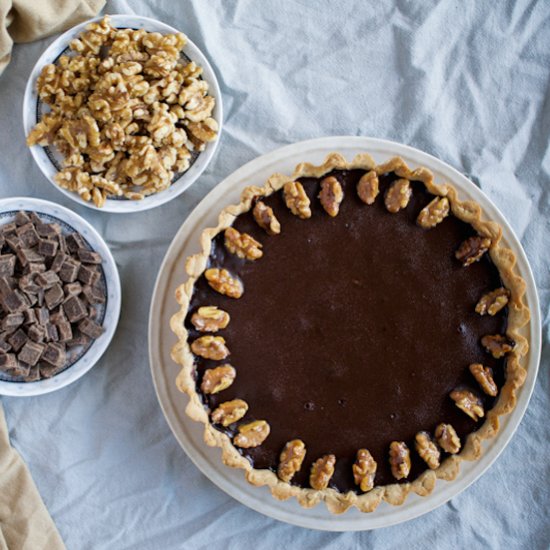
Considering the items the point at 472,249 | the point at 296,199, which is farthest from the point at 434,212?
the point at 296,199

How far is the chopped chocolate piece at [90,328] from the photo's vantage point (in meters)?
2.48

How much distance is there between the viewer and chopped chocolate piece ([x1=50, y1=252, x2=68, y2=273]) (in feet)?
8.09

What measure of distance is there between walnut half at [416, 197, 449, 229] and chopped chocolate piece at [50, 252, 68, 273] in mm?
1148

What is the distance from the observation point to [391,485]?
2.33 metres

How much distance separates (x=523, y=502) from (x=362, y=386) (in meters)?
0.81

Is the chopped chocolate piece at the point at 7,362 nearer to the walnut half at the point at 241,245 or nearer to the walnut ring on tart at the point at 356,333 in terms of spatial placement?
the walnut ring on tart at the point at 356,333

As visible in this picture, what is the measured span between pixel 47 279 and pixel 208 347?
603 millimetres

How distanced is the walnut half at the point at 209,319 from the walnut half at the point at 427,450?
27.5 inches

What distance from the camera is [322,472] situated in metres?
2.28

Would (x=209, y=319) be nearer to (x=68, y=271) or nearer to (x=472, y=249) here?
(x=68, y=271)

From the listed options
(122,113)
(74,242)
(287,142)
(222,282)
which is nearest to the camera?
(222,282)

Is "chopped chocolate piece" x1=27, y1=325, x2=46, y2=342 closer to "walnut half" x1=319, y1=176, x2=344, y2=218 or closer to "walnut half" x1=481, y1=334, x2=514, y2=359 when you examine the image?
"walnut half" x1=319, y1=176, x2=344, y2=218

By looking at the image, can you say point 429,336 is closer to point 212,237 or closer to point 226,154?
point 212,237

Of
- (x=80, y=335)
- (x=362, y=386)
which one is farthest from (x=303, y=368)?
(x=80, y=335)
